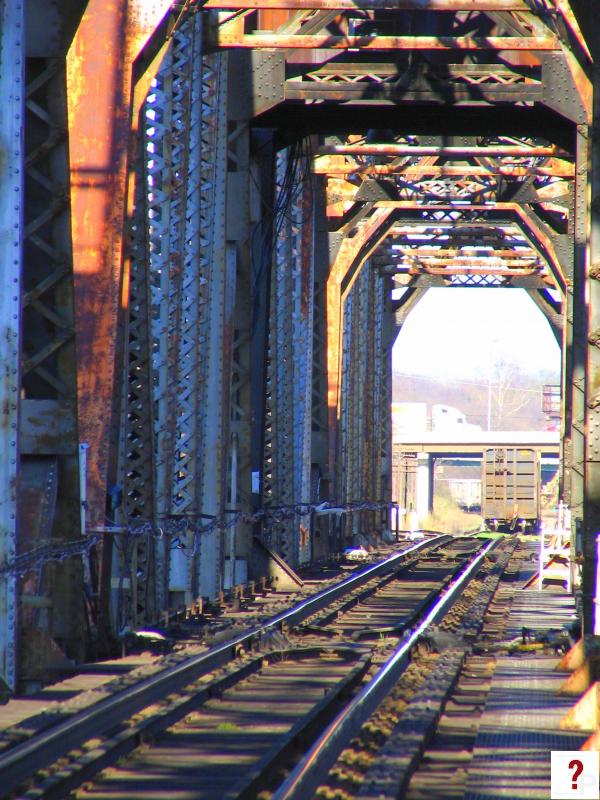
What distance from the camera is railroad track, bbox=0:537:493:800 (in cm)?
671

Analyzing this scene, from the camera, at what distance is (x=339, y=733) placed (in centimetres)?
750

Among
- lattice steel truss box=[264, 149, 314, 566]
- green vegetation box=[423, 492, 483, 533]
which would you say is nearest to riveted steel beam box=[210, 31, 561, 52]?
lattice steel truss box=[264, 149, 314, 566]

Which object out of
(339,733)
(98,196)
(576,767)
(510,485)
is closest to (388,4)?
(98,196)

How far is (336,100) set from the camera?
19.7 meters

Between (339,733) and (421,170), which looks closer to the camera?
(339,733)

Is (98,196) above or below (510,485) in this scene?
above

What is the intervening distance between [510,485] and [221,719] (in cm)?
4321

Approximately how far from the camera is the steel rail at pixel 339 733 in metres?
6.18

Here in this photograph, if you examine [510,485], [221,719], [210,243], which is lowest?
[221,719]

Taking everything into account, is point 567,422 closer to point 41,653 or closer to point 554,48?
point 554,48

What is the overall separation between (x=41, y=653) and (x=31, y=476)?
140 centimetres

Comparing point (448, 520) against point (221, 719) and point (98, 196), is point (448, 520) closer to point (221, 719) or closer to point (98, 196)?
point (98, 196)

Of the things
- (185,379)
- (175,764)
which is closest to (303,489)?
(185,379)

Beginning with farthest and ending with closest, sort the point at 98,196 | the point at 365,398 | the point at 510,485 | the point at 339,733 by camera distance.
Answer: the point at 510,485 → the point at 365,398 → the point at 98,196 → the point at 339,733
